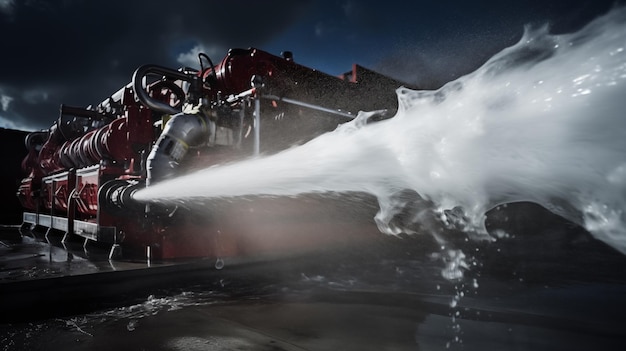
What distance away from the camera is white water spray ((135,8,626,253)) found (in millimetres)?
1557

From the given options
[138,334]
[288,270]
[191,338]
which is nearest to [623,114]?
[191,338]

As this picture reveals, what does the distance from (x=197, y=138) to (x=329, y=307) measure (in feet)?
8.01

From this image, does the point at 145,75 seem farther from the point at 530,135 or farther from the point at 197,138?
the point at 530,135

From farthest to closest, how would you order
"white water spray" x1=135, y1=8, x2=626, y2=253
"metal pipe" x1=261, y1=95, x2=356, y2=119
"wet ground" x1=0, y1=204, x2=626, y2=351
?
"metal pipe" x1=261, y1=95, x2=356, y2=119, "wet ground" x1=0, y1=204, x2=626, y2=351, "white water spray" x1=135, y1=8, x2=626, y2=253

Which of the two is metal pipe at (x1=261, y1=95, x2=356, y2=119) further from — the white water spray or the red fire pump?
the white water spray

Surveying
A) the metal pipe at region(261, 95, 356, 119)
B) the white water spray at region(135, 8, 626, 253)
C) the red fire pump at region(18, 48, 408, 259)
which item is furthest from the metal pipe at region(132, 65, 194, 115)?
the white water spray at region(135, 8, 626, 253)

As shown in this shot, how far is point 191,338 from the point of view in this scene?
2.67 metres

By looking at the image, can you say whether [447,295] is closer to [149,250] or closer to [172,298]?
[172,298]

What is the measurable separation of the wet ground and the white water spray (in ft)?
3.48

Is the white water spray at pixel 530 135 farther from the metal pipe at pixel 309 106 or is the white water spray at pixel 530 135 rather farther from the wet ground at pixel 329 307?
the metal pipe at pixel 309 106

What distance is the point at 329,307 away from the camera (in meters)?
3.55

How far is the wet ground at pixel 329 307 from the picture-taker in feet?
8.69

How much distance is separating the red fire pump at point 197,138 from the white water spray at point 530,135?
2135 mm

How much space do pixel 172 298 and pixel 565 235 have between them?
345 inches
